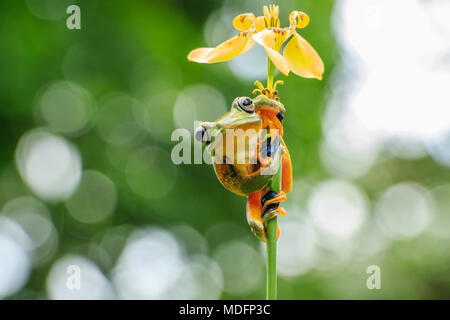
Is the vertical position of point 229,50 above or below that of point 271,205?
above

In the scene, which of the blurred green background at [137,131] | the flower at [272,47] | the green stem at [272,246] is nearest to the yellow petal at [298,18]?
the flower at [272,47]

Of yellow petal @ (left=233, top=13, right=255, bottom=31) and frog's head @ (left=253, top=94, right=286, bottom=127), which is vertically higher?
yellow petal @ (left=233, top=13, right=255, bottom=31)

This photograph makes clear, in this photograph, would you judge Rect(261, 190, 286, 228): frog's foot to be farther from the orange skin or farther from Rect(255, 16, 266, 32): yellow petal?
Rect(255, 16, 266, 32): yellow petal

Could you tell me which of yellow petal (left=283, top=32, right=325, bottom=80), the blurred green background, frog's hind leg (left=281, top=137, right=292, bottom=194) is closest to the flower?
yellow petal (left=283, top=32, right=325, bottom=80)

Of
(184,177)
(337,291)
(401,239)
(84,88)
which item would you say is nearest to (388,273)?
(401,239)

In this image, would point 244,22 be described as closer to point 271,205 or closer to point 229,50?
point 229,50

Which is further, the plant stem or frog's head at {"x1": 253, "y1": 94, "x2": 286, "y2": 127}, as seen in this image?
frog's head at {"x1": 253, "y1": 94, "x2": 286, "y2": 127}

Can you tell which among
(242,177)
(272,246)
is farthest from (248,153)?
(272,246)
